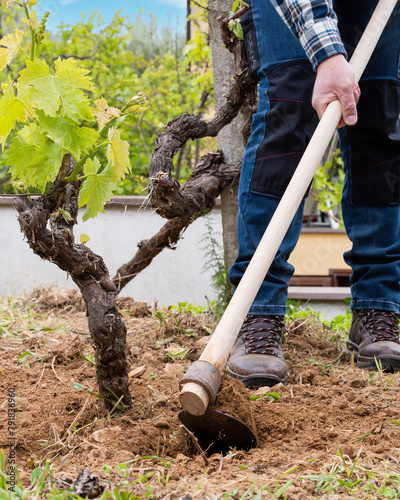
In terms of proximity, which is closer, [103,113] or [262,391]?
[103,113]

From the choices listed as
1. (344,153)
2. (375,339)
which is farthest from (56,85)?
(375,339)

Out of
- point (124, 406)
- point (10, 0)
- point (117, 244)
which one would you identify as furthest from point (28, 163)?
point (117, 244)

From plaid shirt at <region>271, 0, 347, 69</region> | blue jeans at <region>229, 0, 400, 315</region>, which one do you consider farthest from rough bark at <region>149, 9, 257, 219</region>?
plaid shirt at <region>271, 0, 347, 69</region>

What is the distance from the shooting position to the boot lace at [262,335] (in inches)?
77.8

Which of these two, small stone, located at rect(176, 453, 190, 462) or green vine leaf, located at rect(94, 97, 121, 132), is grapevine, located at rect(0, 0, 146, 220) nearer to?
green vine leaf, located at rect(94, 97, 121, 132)

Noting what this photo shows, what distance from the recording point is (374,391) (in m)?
1.81

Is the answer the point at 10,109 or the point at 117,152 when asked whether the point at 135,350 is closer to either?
the point at 117,152

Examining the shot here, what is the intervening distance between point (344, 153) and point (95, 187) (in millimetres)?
1236

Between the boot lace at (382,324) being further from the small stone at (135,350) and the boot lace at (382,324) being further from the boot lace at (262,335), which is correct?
the small stone at (135,350)

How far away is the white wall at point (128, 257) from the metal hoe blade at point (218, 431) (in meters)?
2.70

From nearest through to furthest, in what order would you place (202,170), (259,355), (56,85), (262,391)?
(56,85) < (262,391) < (259,355) < (202,170)

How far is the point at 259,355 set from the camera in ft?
6.37

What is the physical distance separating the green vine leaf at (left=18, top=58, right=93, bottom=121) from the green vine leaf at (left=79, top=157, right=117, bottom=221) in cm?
16

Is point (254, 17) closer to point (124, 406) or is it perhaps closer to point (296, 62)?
point (296, 62)
